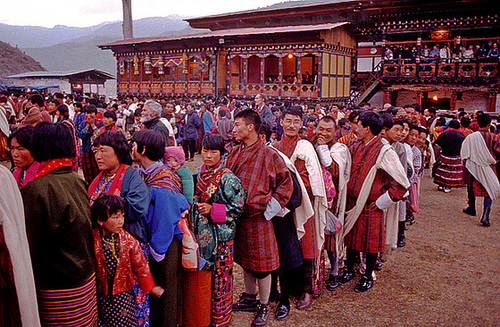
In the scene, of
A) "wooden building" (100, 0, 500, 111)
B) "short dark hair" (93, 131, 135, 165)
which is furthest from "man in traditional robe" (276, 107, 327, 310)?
"wooden building" (100, 0, 500, 111)

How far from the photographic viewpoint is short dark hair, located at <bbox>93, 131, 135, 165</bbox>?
8.76ft

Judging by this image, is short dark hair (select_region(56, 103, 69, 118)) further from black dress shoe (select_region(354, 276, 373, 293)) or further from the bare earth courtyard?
black dress shoe (select_region(354, 276, 373, 293))

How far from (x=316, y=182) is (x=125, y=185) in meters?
1.76

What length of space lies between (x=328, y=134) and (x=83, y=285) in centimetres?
270

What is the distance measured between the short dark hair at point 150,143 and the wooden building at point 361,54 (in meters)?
16.3

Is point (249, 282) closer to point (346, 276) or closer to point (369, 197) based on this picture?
point (346, 276)

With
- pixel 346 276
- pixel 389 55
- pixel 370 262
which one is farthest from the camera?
pixel 389 55

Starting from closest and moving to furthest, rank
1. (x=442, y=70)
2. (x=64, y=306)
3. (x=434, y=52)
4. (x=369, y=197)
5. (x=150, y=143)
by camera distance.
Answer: (x=64, y=306) → (x=150, y=143) → (x=369, y=197) → (x=442, y=70) → (x=434, y=52)

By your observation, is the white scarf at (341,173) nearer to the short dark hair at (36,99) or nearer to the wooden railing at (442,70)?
the short dark hair at (36,99)

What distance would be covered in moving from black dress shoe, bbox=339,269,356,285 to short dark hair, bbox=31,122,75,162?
3.33m

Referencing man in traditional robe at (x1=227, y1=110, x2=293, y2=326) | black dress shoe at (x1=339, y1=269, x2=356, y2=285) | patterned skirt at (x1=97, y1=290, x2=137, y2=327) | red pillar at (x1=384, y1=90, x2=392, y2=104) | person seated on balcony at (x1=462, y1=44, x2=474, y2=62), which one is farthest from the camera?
red pillar at (x1=384, y1=90, x2=392, y2=104)

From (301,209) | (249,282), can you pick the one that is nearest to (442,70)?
(301,209)

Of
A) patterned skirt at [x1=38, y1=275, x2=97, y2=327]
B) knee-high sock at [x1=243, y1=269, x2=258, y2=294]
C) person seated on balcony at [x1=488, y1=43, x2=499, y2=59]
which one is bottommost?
knee-high sock at [x1=243, y1=269, x2=258, y2=294]

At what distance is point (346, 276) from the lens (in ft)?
14.3
